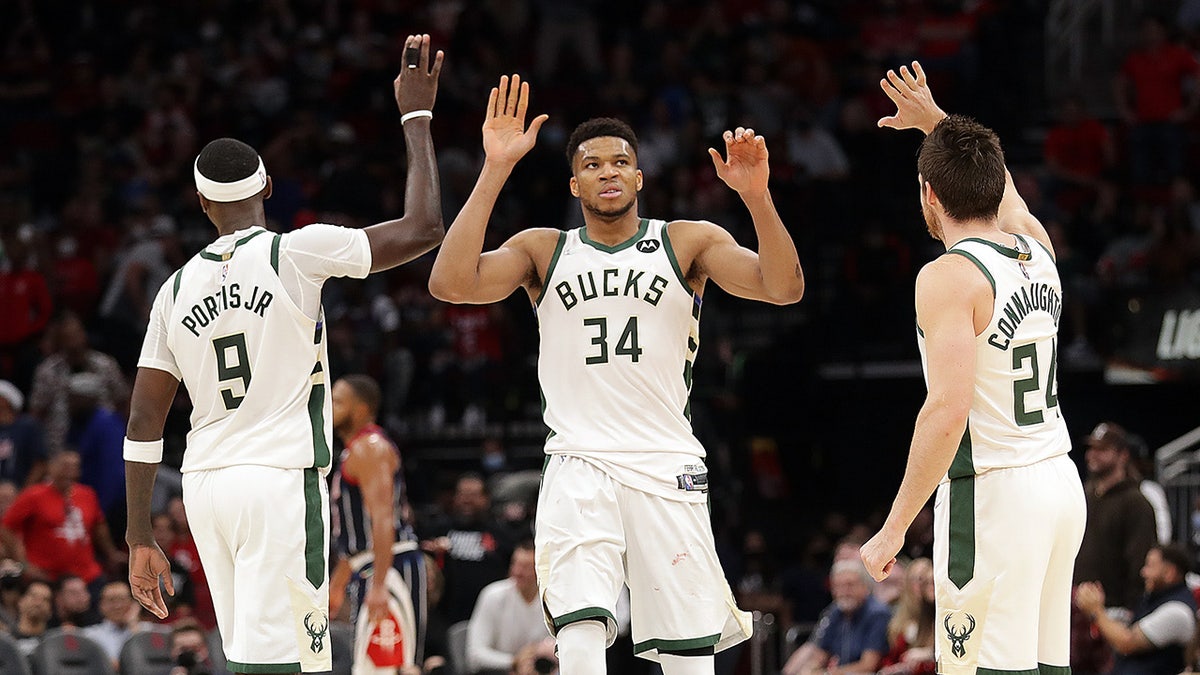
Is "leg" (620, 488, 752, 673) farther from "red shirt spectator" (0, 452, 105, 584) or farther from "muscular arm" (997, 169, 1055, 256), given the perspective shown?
"red shirt spectator" (0, 452, 105, 584)

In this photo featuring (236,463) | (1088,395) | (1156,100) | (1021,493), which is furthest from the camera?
(1156,100)

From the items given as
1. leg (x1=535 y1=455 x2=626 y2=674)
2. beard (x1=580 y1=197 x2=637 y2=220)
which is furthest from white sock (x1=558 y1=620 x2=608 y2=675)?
beard (x1=580 y1=197 x2=637 y2=220)

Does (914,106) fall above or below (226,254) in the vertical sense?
above

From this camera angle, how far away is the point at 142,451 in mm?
6836

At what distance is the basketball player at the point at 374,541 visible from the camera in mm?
11250

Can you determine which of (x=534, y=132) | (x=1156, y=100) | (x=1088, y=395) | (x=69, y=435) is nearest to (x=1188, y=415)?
(x=1088, y=395)

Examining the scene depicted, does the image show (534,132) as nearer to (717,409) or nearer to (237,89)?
(717,409)

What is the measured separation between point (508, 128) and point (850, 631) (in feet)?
23.1

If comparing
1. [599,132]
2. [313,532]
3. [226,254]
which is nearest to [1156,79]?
[599,132]

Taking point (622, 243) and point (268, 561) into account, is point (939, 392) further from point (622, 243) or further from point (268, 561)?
point (268, 561)

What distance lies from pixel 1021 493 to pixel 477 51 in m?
16.4

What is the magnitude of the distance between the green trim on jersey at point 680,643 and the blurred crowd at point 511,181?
642 centimetres

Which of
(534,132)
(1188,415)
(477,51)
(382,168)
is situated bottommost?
(1188,415)

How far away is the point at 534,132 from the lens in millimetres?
6863
